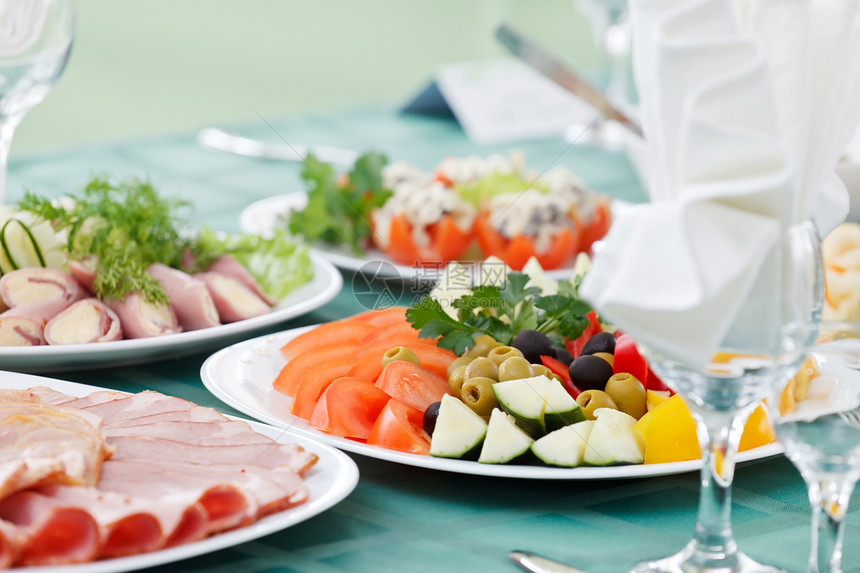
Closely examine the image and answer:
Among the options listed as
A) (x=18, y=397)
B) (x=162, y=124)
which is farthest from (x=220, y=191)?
(x=162, y=124)

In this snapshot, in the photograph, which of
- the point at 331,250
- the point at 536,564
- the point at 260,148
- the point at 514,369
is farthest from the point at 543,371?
the point at 260,148

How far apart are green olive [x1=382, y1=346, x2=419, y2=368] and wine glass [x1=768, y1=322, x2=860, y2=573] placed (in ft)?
1.75

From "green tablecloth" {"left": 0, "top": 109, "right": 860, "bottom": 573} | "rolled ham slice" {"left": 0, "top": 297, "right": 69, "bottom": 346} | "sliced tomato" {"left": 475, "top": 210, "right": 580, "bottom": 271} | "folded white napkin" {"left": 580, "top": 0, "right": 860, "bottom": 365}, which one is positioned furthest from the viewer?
"sliced tomato" {"left": 475, "top": 210, "right": 580, "bottom": 271}

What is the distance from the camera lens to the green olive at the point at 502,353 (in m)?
1.21

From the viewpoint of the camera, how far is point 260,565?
0.93m

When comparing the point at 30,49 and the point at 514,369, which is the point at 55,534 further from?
the point at 30,49

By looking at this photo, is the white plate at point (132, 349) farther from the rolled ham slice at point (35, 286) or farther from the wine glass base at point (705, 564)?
the wine glass base at point (705, 564)

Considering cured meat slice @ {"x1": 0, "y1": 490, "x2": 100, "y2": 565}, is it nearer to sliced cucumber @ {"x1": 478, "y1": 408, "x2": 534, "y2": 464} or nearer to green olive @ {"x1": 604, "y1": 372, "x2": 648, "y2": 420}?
sliced cucumber @ {"x1": 478, "y1": 408, "x2": 534, "y2": 464}

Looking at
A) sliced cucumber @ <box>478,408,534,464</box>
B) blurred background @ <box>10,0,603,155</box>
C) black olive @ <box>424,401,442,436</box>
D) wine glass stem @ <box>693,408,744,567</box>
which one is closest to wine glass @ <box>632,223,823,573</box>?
wine glass stem @ <box>693,408,744,567</box>

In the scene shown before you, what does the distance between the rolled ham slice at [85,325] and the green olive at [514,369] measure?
609mm

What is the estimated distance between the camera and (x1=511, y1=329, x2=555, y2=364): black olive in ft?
4.14

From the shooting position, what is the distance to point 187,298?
154 cm

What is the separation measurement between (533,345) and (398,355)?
0.17m

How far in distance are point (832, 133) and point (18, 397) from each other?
0.89m
